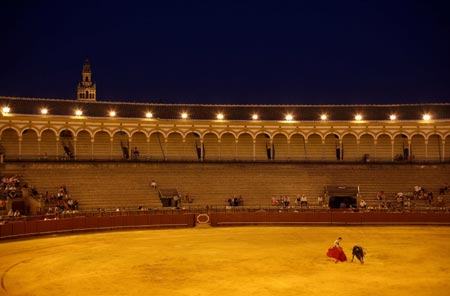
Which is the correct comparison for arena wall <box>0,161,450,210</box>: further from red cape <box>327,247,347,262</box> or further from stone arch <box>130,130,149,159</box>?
red cape <box>327,247,347,262</box>

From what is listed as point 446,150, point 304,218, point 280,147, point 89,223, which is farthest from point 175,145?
point 446,150

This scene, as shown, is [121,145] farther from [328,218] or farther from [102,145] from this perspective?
[328,218]

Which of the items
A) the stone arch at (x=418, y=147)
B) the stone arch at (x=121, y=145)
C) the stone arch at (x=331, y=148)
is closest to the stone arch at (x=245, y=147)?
the stone arch at (x=331, y=148)

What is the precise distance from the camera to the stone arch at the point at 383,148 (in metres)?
51.7

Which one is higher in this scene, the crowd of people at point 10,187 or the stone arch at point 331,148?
the stone arch at point 331,148

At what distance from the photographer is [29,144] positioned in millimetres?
46000

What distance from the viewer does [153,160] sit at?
47281 mm

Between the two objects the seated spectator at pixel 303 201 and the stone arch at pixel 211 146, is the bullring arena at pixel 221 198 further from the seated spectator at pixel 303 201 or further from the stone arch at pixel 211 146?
the seated spectator at pixel 303 201

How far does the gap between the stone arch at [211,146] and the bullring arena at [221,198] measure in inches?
5.8

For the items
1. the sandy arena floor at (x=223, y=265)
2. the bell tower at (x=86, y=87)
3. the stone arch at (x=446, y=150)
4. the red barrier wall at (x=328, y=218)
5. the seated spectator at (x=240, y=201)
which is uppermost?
the bell tower at (x=86, y=87)

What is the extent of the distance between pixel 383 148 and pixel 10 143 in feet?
120

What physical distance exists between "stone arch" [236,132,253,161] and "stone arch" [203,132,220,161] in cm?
228

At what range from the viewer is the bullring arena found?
19.5m

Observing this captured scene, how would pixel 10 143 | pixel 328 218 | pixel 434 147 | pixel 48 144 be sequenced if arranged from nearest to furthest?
pixel 328 218
pixel 10 143
pixel 48 144
pixel 434 147
